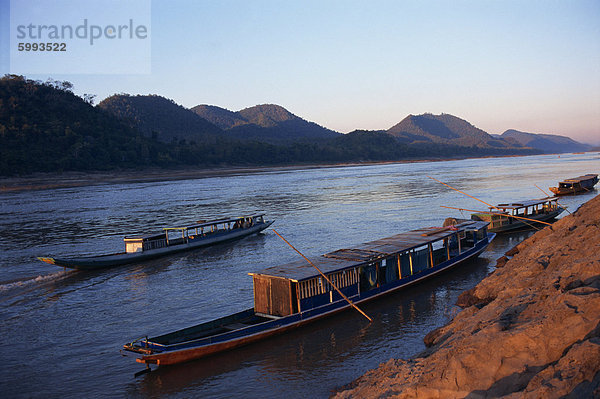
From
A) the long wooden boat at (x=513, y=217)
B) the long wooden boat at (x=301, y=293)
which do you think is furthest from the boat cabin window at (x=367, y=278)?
the long wooden boat at (x=513, y=217)

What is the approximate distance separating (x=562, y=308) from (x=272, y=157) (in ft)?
454

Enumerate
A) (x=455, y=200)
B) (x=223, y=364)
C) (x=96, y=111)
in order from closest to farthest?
(x=223, y=364) < (x=455, y=200) < (x=96, y=111)

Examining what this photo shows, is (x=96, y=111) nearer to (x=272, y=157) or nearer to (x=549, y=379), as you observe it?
(x=272, y=157)

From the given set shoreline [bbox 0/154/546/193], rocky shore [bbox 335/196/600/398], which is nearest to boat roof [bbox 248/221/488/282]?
rocky shore [bbox 335/196/600/398]

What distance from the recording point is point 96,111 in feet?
390

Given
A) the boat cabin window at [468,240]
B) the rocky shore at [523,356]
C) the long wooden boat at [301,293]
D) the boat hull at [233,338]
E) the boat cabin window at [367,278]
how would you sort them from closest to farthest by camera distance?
the rocky shore at [523,356] < the boat hull at [233,338] < the long wooden boat at [301,293] < the boat cabin window at [367,278] < the boat cabin window at [468,240]

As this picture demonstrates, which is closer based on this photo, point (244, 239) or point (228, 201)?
point (244, 239)

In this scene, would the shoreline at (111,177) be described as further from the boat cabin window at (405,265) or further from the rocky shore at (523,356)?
the rocky shore at (523,356)

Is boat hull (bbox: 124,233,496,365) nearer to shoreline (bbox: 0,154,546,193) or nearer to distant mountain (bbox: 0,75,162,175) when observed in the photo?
shoreline (bbox: 0,154,546,193)

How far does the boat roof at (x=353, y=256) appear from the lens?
678 inches

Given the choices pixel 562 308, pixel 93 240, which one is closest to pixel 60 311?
pixel 93 240

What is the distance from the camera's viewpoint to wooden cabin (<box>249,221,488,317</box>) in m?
16.8

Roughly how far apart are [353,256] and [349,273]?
52.7 inches

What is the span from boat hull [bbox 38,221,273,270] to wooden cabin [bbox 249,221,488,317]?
46.7 feet
